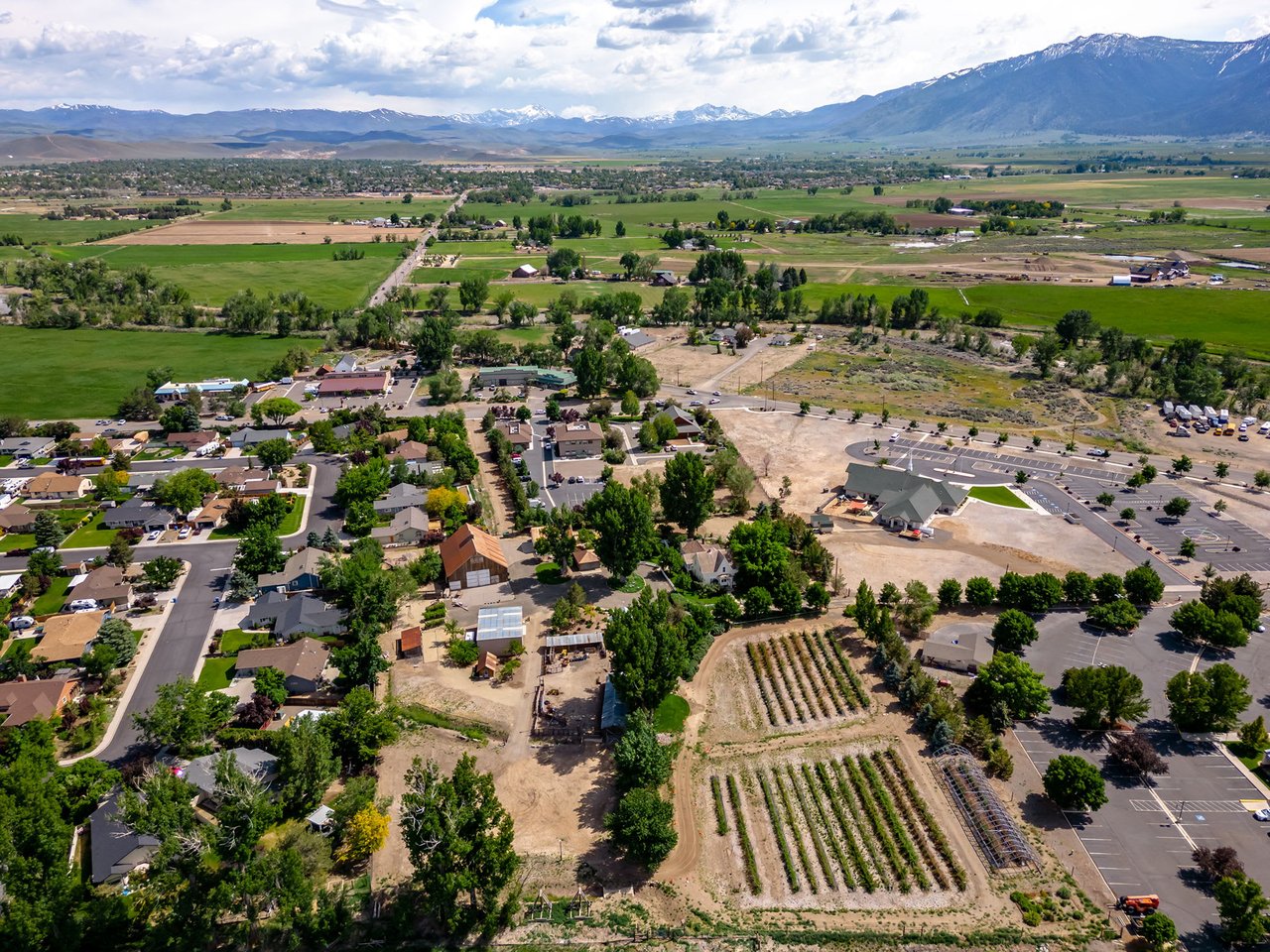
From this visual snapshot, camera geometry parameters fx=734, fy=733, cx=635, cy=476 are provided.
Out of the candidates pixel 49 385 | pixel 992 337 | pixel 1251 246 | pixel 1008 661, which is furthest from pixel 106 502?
pixel 1251 246

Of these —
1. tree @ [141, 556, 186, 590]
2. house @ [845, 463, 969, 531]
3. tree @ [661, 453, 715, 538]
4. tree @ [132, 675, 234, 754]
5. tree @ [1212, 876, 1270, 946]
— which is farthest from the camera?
house @ [845, 463, 969, 531]

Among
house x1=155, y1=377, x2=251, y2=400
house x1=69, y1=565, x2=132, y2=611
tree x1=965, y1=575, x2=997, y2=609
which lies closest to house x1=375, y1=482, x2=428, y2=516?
house x1=69, y1=565, x2=132, y2=611

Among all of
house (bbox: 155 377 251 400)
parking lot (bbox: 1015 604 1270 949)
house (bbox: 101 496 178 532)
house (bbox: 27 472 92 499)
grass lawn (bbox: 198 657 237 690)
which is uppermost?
house (bbox: 155 377 251 400)

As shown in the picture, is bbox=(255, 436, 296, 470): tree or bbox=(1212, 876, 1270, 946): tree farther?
bbox=(255, 436, 296, 470): tree

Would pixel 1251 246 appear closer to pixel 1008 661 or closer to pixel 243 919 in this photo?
pixel 1008 661

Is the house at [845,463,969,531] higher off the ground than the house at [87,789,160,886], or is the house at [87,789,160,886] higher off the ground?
the house at [845,463,969,531]

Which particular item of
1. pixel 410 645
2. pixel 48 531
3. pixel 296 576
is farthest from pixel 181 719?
pixel 48 531

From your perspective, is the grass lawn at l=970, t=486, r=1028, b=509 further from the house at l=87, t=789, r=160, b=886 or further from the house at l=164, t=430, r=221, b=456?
the house at l=164, t=430, r=221, b=456
